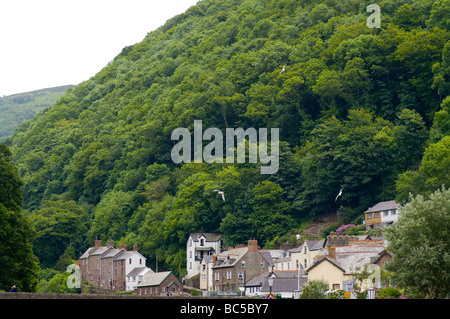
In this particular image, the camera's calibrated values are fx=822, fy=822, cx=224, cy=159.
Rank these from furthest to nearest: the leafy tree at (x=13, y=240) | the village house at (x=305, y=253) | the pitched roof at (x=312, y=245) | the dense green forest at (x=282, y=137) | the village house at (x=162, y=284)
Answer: the dense green forest at (x=282, y=137)
the village house at (x=162, y=284)
the pitched roof at (x=312, y=245)
the village house at (x=305, y=253)
the leafy tree at (x=13, y=240)

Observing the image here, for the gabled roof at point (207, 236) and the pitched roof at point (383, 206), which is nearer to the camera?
the pitched roof at point (383, 206)

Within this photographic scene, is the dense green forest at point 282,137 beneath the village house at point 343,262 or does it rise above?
above

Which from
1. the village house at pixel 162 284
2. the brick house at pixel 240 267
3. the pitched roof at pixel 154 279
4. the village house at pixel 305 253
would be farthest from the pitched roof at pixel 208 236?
the village house at pixel 305 253

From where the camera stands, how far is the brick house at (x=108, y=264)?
112 metres

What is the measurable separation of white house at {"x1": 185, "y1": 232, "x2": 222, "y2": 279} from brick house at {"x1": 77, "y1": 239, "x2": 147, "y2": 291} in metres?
8.56

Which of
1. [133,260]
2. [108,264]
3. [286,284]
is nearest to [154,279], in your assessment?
[133,260]

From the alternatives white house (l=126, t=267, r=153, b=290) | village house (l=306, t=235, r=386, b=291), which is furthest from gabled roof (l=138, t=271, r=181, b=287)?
village house (l=306, t=235, r=386, b=291)

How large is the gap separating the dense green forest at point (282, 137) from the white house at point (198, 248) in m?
1.70

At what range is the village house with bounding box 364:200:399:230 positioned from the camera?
89500mm

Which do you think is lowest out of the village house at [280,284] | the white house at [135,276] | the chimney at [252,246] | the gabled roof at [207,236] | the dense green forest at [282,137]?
the white house at [135,276]

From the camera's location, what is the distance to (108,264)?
116688 mm

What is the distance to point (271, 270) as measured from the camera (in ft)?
298

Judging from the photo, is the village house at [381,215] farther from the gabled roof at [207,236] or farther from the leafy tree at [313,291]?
the leafy tree at [313,291]

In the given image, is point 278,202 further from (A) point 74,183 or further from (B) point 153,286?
(A) point 74,183
